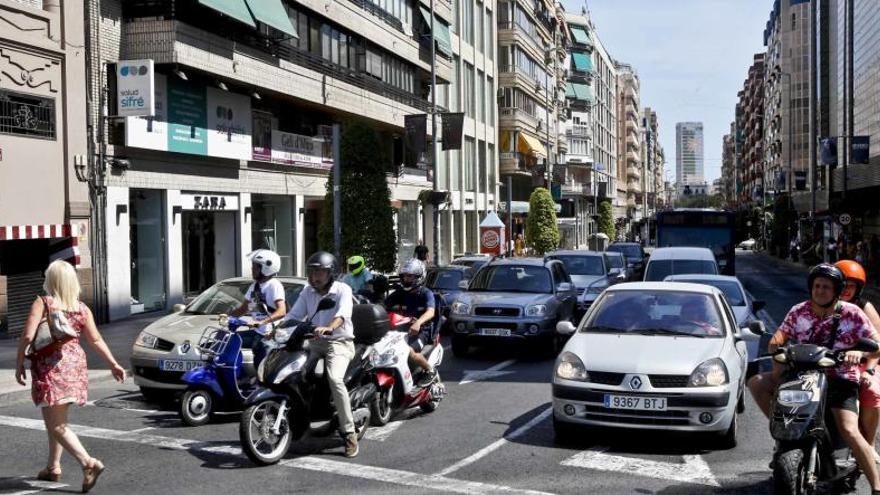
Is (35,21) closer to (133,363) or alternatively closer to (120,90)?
(120,90)

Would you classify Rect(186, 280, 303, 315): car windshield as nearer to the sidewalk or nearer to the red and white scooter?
the sidewalk

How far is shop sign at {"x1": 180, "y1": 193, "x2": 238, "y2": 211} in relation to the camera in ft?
77.4

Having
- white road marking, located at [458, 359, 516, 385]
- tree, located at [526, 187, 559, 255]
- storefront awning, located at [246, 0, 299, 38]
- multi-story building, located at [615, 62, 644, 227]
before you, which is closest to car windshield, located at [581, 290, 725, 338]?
white road marking, located at [458, 359, 516, 385]

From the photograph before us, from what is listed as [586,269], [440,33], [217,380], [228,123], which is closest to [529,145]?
[440,33]

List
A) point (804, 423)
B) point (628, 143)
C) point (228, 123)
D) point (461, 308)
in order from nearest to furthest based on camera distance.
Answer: point (804, 423) → point (461, 308) → point (228, 123) → point (628, 143)

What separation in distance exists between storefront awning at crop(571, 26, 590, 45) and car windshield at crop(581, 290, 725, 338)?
83.7 metres

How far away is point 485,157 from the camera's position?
180ft

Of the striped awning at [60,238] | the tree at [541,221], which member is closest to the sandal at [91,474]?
the striped awning at [60,238]

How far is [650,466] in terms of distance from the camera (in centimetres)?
756

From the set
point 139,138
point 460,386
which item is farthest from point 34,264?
point 460,386

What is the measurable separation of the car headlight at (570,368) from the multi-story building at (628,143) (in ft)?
404

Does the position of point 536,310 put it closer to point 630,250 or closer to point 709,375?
point 709,375

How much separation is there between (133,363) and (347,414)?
13.0ft

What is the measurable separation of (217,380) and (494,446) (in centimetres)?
294
